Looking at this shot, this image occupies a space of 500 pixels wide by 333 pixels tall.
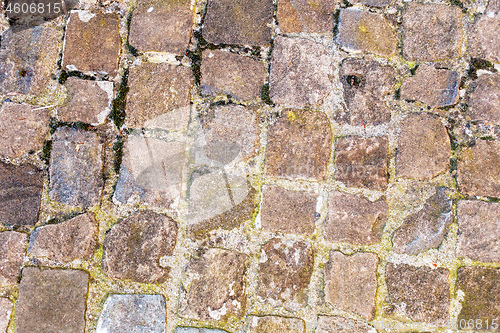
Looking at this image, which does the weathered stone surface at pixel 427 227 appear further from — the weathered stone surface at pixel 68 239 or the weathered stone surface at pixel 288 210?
the weathered stone surface at pixel 68 239

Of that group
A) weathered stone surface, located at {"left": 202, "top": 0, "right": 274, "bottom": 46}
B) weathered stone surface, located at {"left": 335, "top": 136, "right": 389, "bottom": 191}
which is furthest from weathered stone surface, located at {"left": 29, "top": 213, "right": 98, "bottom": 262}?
weathered stone surface, located at {"left": 335, "top": 136, "right": 389, "bottom": 191}

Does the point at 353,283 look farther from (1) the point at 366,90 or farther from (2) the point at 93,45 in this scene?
(2) the point at 93,45

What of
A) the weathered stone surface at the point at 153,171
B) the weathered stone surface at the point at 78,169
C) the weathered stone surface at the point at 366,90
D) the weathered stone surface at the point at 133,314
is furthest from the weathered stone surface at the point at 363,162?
the weathered stone surface at the point at 78,169

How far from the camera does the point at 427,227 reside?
1.90m

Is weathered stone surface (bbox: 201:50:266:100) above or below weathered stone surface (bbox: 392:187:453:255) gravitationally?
above

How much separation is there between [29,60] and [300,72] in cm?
161

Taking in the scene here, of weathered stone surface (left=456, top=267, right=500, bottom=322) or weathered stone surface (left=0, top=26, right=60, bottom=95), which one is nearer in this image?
weathered stone surface (left=456, top=267, right=500, bottom=322)

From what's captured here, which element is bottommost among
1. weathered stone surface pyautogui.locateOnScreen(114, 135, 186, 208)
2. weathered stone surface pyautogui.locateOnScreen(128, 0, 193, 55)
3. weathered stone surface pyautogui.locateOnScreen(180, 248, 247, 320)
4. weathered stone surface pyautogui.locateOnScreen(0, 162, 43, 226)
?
weathered stone surface pyautogui.locateOnScreen(180, 248, 247, 320)

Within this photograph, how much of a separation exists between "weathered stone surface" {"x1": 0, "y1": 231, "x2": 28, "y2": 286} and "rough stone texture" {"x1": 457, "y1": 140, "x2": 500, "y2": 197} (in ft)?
8.45

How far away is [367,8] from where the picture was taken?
6.43ft

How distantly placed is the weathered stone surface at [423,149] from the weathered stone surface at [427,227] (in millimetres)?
144

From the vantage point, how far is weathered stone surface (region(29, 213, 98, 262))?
1.95 metres

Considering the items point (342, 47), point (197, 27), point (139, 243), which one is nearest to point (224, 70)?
point (197, 27)

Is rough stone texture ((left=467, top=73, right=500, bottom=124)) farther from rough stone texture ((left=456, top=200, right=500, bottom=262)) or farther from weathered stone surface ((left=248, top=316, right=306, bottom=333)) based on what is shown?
weathered stone surface ((left=248, top=316, right=306, bottom=333))
